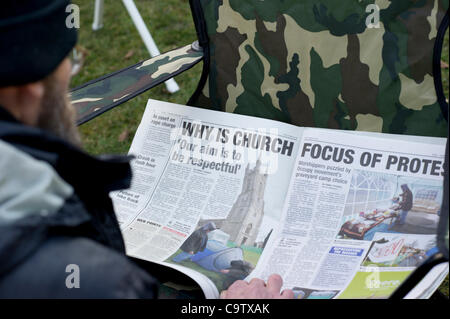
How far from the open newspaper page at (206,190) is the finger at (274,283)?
0.21 ft

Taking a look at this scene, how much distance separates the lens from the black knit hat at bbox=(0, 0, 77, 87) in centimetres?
61

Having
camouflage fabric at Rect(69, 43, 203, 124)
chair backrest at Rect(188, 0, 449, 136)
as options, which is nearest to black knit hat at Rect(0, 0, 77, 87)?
camouflage fabric at Rect(69, 43, 203, 124)

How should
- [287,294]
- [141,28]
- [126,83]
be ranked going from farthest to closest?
1. [141,28]
2. [126,83]
3. [287,294]

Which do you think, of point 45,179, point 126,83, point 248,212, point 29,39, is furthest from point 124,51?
point 45,179

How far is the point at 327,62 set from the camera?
1361mm

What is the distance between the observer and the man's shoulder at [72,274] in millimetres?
558

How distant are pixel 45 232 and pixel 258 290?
65cm

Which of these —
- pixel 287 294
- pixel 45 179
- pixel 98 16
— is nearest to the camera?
pixel 45 179

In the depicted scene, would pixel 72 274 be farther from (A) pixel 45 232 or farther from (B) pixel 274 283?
(B) pixel 274 283

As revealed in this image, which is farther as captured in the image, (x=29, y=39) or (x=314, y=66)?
(x=314, y=66)

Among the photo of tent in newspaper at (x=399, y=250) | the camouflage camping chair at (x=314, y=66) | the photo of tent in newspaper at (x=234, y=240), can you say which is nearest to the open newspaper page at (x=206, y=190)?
the photo of tent in newspaper at (x=234, y=240)

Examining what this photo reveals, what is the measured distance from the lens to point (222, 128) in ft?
4.77

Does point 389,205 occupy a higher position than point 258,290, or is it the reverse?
point 389,205
